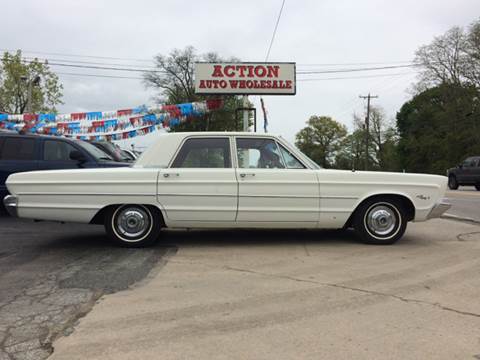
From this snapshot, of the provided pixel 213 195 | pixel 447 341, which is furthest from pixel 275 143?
pixel 447 341

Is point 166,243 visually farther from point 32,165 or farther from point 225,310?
point 32,165

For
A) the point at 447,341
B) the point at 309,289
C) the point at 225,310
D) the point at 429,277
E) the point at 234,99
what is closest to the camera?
the point at 447,341

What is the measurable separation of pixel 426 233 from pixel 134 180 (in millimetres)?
4874

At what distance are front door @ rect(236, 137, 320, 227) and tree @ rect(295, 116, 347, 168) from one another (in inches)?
3607

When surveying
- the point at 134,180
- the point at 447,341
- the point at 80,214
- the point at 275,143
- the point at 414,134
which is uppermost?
the point at 414,134

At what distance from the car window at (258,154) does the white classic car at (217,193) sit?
0.05 ft

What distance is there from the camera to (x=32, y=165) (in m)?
9.12

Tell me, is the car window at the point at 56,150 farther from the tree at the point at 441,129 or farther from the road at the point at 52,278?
the tree at the point at 441,129

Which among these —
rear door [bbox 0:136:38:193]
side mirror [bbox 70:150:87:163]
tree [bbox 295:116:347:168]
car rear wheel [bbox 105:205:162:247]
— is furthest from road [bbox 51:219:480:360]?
tree [bbox 295:116:347:168]

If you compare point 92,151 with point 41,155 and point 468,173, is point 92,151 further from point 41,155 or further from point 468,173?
point 468,173

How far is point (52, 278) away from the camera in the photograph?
4.72m

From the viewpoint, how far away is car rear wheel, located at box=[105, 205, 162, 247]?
6.19 m

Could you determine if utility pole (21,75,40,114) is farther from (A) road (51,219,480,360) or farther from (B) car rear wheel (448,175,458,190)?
(A) road (51,219,480,360)

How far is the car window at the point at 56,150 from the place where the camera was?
9.16m
